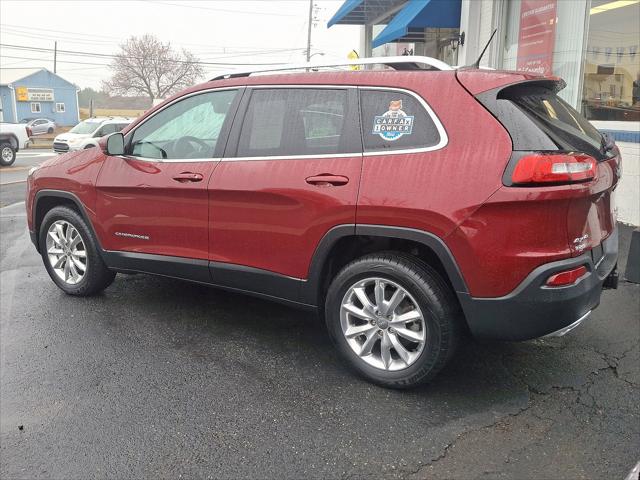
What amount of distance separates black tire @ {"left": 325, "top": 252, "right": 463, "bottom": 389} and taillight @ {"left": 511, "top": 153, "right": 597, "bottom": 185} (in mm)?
703

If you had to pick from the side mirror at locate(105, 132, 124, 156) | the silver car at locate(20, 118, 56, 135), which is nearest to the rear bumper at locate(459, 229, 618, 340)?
the side mirror at locate(105, 132, 124, 156)

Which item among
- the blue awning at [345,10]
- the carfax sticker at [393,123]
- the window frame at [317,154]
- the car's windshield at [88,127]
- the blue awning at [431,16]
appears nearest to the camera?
the carfax sticker at [393,123]

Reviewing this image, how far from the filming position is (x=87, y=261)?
4.72 m

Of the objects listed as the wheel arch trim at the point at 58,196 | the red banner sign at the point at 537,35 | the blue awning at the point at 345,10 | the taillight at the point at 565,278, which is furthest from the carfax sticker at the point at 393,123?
the blue awning at the point at 345,10

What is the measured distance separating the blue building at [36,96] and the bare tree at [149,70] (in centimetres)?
559

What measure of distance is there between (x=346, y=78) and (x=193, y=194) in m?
1.31

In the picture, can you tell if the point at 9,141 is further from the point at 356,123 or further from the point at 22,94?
the point at 22,94

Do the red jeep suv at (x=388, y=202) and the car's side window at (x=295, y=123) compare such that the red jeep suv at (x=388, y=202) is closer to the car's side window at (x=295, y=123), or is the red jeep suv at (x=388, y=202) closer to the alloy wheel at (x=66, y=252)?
the car's side window at (x=295, y=123)

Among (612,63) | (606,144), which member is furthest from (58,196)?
(612,63)

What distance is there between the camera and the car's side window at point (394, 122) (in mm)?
3076

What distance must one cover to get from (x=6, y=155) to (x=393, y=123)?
19.1 m

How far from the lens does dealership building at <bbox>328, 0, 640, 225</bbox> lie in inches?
281

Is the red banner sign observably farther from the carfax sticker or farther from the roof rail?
the carfax sticker

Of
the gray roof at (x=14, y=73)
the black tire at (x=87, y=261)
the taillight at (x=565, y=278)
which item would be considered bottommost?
the black tire at (x=87, y=261)
